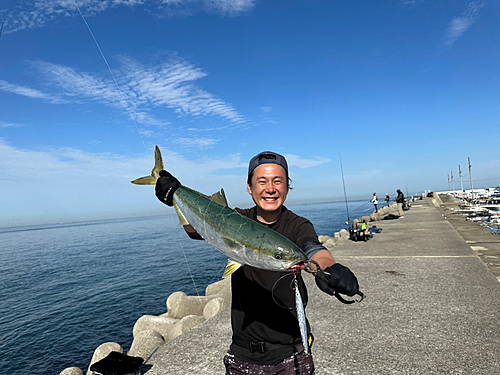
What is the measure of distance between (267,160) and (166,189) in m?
0.95

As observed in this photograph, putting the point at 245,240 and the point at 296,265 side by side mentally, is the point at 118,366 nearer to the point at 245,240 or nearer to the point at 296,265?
the point at 245,240

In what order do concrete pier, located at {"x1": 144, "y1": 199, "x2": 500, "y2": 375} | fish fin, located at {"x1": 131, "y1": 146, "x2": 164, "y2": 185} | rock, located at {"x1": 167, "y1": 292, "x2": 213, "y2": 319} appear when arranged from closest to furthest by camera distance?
fish fin, located at {"x1": 131, "y1": 146, "x2": 164, "y2": 185}
concrete pier, located at {"x1": 144, "y1": 199, "x2": 500, "y2": 375}
rock, located at {"x1": 167, "y1": 292, "x2": 213, "y2": 319}

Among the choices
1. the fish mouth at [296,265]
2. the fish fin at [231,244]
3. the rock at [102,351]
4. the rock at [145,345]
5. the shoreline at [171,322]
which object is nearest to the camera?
the fish mouth at [296,265]

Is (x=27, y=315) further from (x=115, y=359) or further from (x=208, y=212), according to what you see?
(x=208, y=212)

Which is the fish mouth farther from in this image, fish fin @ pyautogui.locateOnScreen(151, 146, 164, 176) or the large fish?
fish fin @ pyautogui.locateOnScreen(151, 146, 164, 176)

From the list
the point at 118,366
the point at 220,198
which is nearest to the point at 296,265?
the point at 220,198

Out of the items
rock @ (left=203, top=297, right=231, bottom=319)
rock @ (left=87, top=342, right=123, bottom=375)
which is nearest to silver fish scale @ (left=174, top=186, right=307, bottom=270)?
rock @ (left=203, top=297, right=231, bottom=319)

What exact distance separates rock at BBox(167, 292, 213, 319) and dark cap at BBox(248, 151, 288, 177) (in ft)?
22.5

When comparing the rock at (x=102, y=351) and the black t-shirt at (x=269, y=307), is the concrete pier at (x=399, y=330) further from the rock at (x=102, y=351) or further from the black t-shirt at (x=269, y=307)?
the black t-shirt at (x=269, y=307)

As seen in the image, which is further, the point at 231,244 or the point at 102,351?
the point at 102,351

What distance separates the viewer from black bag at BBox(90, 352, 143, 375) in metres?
4.01

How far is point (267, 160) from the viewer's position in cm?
250

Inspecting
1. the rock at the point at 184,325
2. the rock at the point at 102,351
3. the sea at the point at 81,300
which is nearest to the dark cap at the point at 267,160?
the rock at the point at 184,325

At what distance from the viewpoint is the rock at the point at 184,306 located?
8106 millimetres
